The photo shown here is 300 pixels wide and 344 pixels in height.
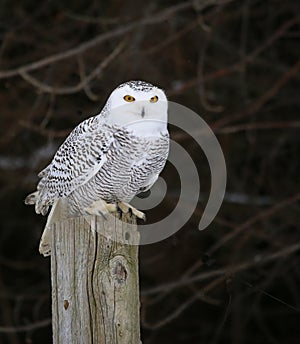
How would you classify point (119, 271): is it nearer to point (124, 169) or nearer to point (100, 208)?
point (100, 208)

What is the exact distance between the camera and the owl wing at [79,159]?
3072 mm

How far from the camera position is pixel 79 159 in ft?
10.3

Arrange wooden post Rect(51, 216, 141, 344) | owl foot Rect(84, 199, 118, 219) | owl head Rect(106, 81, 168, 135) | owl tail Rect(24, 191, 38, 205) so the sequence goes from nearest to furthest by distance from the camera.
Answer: wooden post Rect(51, 216, 141, 344) < owl foot Rect(84, 199, 118, 219) < owl head Rect(106, 81, 168, 135) < owl tail Rect(24, 191, 38, 205)

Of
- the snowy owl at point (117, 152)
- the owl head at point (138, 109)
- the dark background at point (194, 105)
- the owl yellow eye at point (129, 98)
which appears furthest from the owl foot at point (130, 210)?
the dark background at point (194, 105)

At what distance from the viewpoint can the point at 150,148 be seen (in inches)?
120

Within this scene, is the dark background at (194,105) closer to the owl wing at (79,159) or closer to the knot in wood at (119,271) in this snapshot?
the owl wing at (79,159)

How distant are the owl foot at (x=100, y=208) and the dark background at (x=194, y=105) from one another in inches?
87.3

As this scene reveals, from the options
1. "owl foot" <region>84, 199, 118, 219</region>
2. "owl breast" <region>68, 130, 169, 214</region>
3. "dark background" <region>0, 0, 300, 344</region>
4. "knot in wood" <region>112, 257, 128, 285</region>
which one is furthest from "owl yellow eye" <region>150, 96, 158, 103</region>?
"dark background" <region>0, 0, 300, 344</region>

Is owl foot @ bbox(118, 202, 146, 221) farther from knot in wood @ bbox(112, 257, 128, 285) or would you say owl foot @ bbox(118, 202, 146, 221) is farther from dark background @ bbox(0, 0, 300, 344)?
dark background @ bbox(0, 0, 300, 344)

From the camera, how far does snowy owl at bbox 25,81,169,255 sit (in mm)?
3027

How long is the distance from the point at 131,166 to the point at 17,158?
326 centimetres

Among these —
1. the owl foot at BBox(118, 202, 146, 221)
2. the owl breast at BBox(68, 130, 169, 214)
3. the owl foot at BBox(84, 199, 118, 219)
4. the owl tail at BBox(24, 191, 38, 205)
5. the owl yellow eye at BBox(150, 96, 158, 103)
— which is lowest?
the owl foot at BBox(84, 199, 118, 219)

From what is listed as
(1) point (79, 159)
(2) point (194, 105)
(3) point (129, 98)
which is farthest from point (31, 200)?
(2) point (194, 105)

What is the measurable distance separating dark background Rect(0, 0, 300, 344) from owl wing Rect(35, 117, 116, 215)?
6.67ft
